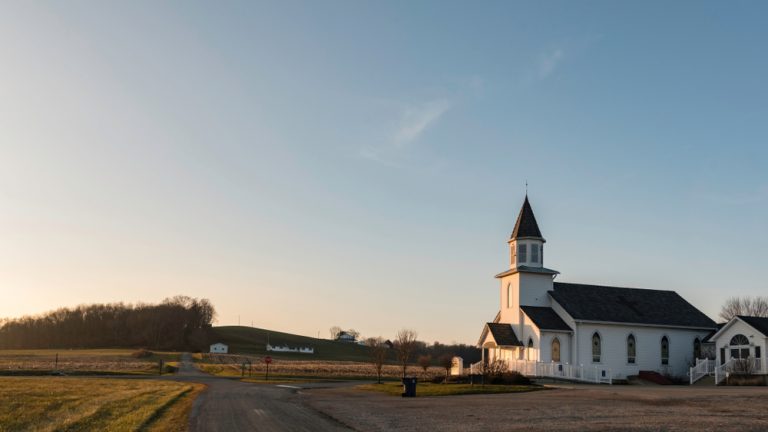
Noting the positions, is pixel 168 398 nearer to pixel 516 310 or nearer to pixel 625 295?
pixel 516 310

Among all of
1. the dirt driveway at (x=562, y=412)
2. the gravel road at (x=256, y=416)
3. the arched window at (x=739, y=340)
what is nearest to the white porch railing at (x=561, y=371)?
the arched window at (x=739, y=340)

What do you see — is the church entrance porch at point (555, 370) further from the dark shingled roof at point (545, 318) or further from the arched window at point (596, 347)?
the dark shingled roof at point (545, 318)

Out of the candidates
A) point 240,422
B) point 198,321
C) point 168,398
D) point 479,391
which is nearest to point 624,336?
point 479,391

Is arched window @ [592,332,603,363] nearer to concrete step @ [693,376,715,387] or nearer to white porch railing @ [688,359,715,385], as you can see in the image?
white porch railing @ [688,359,715,385]

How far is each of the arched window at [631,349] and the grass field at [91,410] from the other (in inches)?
1308

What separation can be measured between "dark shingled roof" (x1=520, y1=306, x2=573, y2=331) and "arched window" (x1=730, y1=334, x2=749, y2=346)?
11.1 metres

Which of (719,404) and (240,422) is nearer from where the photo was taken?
(240,422)

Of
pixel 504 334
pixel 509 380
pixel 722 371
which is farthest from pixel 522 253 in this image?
pixel 722 371

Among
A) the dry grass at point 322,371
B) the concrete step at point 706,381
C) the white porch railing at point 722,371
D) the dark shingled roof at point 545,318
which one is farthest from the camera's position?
the dry grass at point 322,371

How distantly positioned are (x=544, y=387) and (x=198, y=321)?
158472 millimetres

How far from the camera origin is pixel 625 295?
57.6m

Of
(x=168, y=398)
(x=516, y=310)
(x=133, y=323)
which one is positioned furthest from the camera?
(x=133, y=323)

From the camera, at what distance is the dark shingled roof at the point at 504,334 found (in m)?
52.5

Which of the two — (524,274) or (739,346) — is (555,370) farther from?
(739,346)
